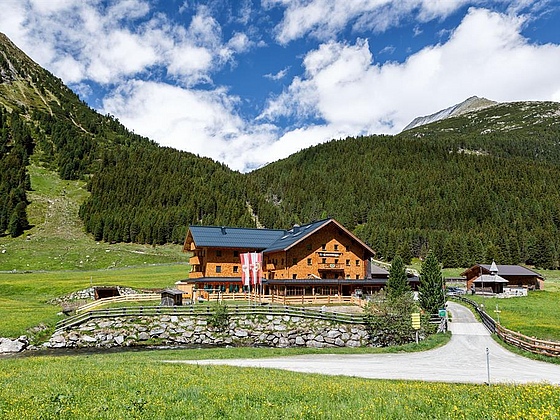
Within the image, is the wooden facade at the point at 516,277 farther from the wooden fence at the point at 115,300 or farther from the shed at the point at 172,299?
the wooden fence at the point at 115,300

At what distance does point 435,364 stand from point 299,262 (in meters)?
32.4

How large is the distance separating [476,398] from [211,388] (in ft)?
26.7

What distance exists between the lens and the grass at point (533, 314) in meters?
35.4

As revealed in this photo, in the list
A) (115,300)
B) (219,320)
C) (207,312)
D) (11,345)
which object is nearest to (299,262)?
(207,312)

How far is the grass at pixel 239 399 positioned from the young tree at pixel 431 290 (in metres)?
28.9

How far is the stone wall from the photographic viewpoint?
36.0 meters

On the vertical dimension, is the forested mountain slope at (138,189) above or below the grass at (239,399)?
above

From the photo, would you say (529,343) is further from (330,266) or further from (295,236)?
(295,236)

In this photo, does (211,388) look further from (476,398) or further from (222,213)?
(222,213)

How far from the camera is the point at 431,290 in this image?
4150 centimetres

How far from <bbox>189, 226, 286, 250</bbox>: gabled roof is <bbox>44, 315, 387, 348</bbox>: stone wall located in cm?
1848

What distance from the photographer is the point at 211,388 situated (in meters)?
13.2

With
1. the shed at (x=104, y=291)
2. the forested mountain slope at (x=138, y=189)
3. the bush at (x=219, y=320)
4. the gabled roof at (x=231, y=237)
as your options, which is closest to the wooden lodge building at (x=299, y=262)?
the gabled roof at (x=231, y=237)

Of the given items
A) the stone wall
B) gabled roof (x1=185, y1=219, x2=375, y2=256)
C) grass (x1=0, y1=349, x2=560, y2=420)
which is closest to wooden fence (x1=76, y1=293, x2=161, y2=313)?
the stone wall
